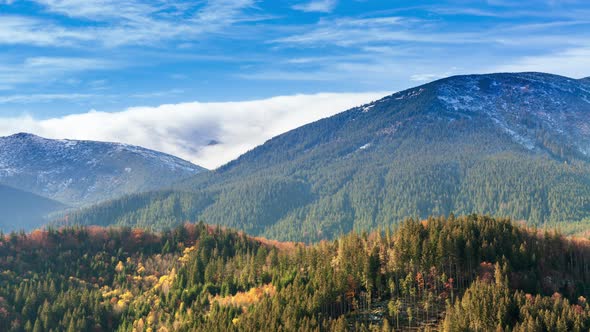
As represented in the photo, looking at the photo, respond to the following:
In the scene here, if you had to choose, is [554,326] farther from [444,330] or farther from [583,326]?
[444,330]

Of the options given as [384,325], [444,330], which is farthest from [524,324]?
[384,325]

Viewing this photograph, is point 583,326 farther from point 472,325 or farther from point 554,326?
point 472,325

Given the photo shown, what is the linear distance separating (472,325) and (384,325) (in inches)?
1037

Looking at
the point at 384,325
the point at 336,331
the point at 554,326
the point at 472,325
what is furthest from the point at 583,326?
the point at 336,331

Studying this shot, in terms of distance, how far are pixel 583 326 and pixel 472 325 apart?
32.8 m

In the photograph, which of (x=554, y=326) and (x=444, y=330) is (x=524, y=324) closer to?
(x=554, y=326)

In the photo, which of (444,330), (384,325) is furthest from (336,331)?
(444,330)

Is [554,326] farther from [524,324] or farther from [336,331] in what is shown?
[336,331]

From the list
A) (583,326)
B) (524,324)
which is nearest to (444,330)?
(524,324)

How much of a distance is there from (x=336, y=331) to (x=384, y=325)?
1439 cm

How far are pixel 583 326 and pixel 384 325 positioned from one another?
194 feet

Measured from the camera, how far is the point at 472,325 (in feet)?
654

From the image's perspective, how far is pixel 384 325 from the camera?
198750mm

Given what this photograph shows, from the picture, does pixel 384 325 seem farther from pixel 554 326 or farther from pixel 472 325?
pixel 554 326
